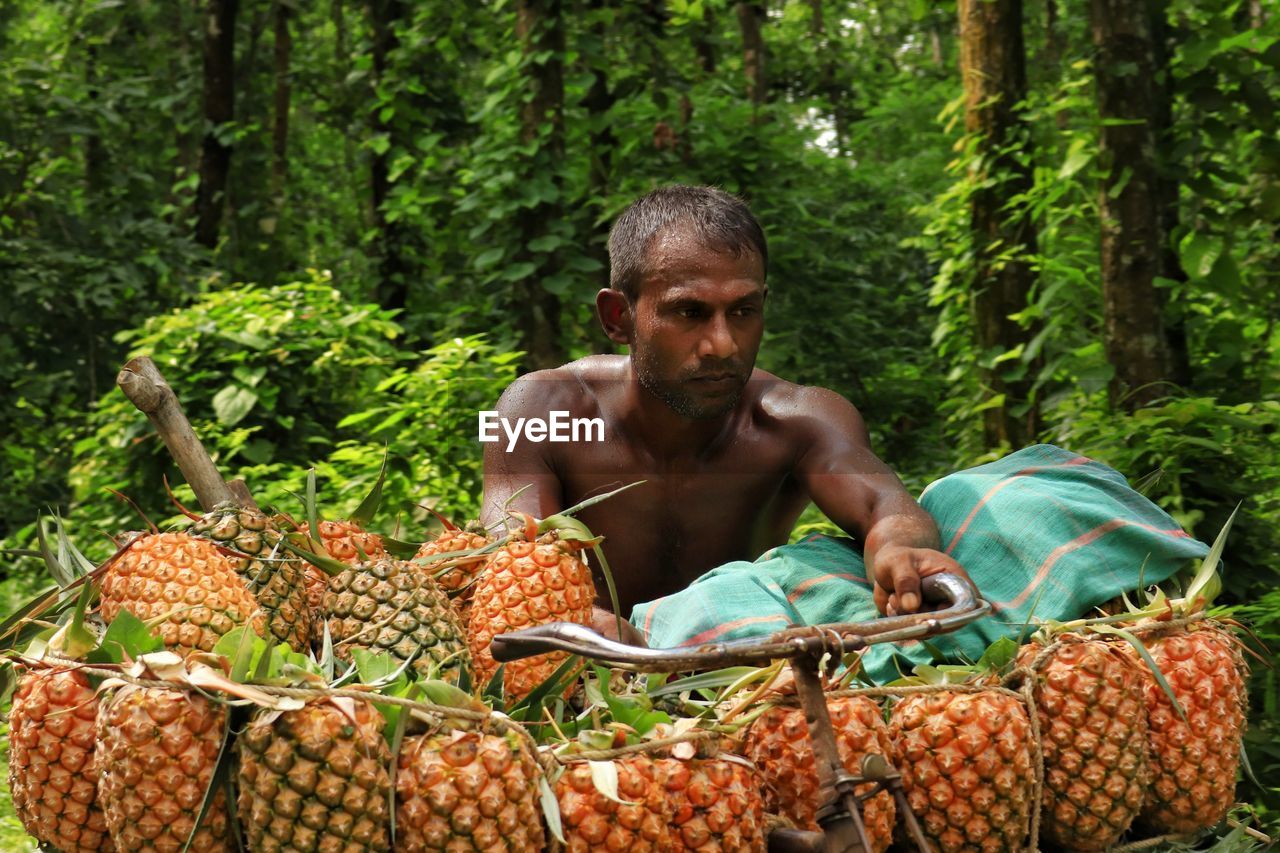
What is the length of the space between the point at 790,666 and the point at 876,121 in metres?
12.0

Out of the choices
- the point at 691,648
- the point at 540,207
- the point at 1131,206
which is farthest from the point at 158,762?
the point at 540,207

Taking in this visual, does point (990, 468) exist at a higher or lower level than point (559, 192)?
lower

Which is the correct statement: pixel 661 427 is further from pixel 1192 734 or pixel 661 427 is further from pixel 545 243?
pixel 545 243

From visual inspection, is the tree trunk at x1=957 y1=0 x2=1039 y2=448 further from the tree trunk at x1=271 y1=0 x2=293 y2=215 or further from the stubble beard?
the tree trunk at x1=271 y1=0 x2=293 y2=215

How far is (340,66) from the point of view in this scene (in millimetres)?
10016

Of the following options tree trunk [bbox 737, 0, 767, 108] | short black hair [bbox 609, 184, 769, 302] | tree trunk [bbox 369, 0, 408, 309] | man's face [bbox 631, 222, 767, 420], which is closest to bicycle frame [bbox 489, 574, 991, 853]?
man's face [bbox 631, 222, 767, 420]

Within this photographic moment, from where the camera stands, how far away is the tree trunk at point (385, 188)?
8.36 meters

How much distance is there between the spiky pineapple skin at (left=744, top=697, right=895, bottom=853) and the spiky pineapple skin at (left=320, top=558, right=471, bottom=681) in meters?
0.42

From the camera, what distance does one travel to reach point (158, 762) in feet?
4.99

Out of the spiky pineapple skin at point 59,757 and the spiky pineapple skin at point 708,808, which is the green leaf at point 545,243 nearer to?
the spiky pineapple skin at point 59,757

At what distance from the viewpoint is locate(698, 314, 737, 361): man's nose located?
Answer: 2.52m

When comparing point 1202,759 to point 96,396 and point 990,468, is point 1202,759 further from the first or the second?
point 96,396

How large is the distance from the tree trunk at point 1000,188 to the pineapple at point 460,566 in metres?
4.05

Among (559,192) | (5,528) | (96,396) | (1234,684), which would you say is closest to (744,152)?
(559,192)
